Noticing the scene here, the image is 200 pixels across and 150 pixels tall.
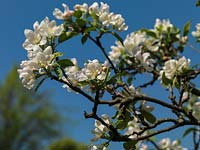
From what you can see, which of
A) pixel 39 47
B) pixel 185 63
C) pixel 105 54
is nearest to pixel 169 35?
pixel 185 63

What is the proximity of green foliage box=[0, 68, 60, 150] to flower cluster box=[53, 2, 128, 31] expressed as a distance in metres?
15.6

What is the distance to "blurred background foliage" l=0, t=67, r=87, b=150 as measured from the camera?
1703cm

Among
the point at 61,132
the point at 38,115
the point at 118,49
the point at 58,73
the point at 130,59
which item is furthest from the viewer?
the point at 38,115

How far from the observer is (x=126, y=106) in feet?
4.29

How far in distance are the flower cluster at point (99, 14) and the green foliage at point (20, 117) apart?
51.2 feet

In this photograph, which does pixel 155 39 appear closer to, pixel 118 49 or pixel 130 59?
pixel 118 49

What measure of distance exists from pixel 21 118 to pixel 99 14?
16613mm

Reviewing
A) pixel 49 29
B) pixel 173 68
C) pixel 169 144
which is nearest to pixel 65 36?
pixel 49 29

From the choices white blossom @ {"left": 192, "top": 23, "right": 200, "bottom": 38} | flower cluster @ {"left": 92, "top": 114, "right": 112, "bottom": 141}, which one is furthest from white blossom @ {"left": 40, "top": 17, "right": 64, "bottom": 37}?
white blossom @ {"left": 192, "top": 23, "right": 200, "bottom": 38}

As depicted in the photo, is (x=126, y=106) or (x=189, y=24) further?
(x=189, y=24)

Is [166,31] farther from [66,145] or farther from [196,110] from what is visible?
[66,145]

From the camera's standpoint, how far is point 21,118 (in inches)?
697

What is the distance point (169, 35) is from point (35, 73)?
43.1 inches

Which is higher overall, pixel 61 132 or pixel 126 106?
pixel 61 132
